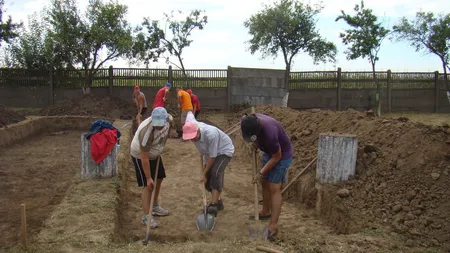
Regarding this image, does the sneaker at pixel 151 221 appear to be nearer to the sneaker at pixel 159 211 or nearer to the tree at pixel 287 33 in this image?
the sneaker at pixel 159 211

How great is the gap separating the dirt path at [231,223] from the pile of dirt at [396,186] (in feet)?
0.84

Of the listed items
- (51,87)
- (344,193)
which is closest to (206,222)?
(344,193)

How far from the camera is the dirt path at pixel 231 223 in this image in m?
3.93

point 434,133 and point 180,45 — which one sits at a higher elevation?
point 180,45

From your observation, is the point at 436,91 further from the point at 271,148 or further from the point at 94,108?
the point at 271,148

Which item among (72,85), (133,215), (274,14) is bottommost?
(133,215)

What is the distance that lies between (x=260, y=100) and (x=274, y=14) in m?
3.88

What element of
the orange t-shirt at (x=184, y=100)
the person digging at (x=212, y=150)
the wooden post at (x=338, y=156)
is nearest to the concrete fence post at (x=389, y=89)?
the orange t-shirt at (x=184, y=100)

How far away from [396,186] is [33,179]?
5.55 metres

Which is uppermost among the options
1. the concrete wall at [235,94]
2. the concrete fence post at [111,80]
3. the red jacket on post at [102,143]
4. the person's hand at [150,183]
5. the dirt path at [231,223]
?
the concrete fence post at [111,80]

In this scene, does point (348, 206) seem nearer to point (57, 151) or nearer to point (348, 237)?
point (348, 237)

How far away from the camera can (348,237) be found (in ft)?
13.3

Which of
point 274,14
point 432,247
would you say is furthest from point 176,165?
point 274,14

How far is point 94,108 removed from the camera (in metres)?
15.0
